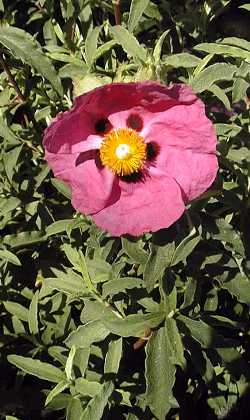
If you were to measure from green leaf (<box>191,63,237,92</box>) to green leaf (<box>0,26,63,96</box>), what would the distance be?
1.00ft

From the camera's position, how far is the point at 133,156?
155 centimetres

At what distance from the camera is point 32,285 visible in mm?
2281

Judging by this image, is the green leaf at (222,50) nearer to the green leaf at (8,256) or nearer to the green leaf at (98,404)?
the green leaf at (8,256)

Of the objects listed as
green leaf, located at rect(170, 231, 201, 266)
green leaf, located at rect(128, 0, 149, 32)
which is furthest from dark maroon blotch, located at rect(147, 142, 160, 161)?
green leaf, located at rect(128, 0, 149, 32)

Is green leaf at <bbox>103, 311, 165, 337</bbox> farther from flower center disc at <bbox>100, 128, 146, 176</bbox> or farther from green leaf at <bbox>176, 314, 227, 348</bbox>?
flower center disc at <bbox>100, 128, 146, 176</bbox>

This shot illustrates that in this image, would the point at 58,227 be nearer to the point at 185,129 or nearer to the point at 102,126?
the point at 102,126

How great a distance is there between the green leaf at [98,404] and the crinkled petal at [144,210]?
16.7 inches

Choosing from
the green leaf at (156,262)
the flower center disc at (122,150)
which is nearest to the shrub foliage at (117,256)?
the green leaf at (156,262)

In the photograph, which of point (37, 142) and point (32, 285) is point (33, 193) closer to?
point (37, 142)

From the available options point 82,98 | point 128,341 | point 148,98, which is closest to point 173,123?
point 148,98

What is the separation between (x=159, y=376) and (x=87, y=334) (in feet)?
0.82

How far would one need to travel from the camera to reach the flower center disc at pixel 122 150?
5.04 feet

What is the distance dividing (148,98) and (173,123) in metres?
0.09

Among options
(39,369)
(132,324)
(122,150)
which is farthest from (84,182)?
(39,369)
